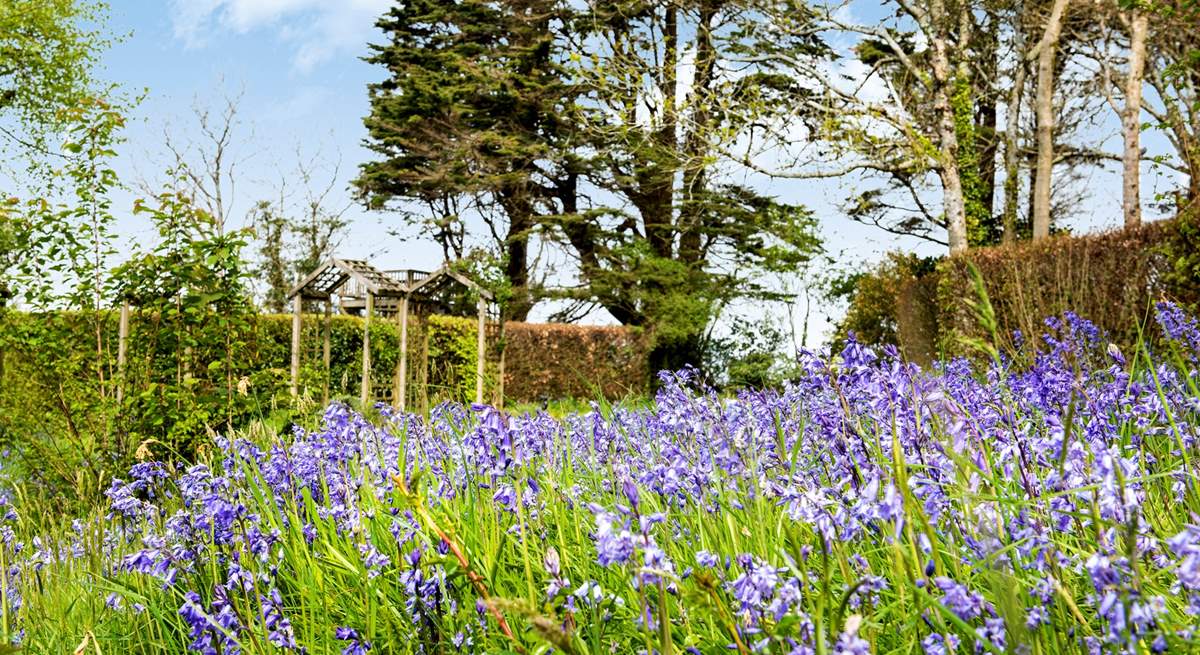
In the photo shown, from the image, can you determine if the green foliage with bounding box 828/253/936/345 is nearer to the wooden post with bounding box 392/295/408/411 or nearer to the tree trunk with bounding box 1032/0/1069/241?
the tree trunk with bounding box 1032/0/1069/241

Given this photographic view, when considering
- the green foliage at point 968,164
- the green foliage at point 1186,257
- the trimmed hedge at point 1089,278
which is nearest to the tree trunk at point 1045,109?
the green foliage at point 968,164

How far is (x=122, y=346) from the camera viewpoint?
23.9 feet

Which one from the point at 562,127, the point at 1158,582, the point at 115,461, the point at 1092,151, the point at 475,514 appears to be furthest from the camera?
the point at 562,127

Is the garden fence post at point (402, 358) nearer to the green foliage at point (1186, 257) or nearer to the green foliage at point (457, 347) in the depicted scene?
the green foliage at point (457, 347)

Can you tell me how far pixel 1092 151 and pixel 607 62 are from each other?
610 inches

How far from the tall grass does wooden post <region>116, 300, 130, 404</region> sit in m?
3.24

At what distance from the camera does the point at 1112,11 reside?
1802cm

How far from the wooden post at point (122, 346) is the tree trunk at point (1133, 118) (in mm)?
16280

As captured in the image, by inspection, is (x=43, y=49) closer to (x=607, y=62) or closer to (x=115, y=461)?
(x=607, y=62)

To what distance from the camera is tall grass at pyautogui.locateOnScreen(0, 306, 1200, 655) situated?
4.42ft

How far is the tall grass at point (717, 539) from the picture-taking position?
1347 millimetres

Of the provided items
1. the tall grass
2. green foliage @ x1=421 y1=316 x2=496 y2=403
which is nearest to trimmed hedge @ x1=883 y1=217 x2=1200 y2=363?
the tall grass

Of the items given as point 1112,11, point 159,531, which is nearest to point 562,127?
point 1112,11

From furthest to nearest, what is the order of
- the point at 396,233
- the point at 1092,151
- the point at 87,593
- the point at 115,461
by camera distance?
the point at 396,233 → the point at 1092,151 → the point at 115,461 → the point at 87,593
